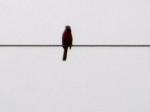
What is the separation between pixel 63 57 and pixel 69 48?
0.15 meters

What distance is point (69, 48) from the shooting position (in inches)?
263

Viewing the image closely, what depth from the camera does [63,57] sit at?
6.62 meters
